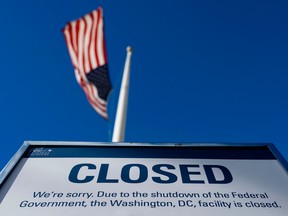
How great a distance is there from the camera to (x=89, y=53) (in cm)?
579

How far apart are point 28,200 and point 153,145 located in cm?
65

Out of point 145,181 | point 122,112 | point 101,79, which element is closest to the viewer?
point 145,181

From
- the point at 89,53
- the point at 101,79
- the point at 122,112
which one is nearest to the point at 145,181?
the point at 122,112

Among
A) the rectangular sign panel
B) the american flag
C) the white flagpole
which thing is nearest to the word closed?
the rectangular sign panel

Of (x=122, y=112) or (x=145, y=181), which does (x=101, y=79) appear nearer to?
(x=122, y=112)

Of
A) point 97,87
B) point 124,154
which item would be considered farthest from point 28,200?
point 97,87

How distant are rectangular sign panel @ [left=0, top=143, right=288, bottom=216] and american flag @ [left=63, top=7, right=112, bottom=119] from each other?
158 inches

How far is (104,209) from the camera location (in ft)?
3.46

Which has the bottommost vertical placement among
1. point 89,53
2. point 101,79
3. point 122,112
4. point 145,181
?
point 145,181

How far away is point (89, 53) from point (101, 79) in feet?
2.00

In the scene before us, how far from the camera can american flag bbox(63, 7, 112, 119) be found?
5539 mm

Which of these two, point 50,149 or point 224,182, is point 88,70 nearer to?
point 50,149

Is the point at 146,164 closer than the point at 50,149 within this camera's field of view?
Yes

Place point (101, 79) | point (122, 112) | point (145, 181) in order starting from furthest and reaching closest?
1. point (101, 79)
2. point (122, 112)
3. point (145, 181)
